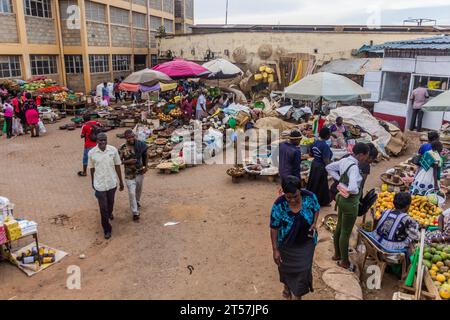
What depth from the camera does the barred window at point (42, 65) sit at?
67.9 ft

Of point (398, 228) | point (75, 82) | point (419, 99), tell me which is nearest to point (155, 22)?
point (75, 82)

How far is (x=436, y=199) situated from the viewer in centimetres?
647

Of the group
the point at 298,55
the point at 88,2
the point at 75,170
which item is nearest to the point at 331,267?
the point at 75,170

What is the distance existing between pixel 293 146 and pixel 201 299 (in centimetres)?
276

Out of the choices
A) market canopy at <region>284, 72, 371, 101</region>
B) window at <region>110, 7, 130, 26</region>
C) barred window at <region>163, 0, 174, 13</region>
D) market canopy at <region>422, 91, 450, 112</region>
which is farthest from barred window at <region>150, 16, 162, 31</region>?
market canopy at <region>422, 91, 450, 112</region>

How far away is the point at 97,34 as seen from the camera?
2406 cm

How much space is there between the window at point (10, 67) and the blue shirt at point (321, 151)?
1800 centimetres

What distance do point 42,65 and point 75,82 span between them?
2.30 metres

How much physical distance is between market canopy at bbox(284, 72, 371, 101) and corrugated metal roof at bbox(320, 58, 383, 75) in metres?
7.98

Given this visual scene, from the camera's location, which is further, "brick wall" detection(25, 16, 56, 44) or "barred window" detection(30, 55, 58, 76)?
"barred window" detection(30, 55, 58, 76)

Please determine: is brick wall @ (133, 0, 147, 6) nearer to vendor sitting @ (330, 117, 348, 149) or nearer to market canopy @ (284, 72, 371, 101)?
market canopy @ (284, 72, 371, 101)

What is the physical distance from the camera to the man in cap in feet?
19.5

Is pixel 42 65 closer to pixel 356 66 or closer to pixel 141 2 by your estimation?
pixel 141 2

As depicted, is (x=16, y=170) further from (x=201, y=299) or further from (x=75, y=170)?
(x=201, y=299)
